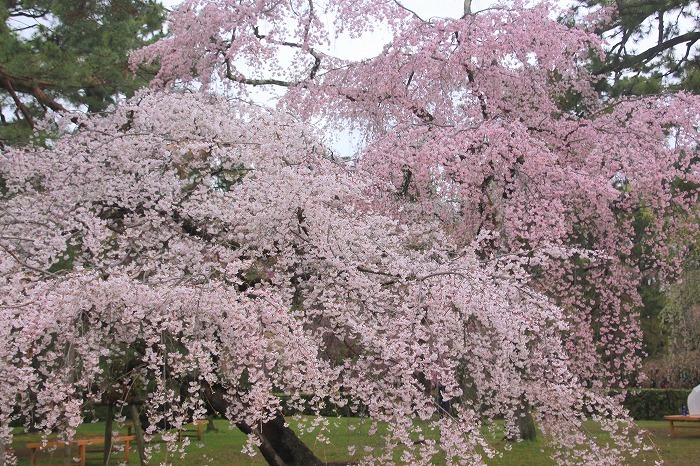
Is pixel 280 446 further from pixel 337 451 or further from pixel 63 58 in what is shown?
pixel 63 58

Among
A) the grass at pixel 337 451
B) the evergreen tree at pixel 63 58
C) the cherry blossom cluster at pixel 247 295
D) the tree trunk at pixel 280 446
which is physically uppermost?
the evergreen tree at pixel 63 58

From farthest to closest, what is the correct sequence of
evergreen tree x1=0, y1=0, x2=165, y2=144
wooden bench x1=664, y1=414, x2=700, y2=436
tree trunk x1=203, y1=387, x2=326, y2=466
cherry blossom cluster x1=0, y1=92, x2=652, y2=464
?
wooden bench x1=664, y1=414, x2=700, y2=436
evergreen tree x1=0, y1=0, x2=165, y2=144
tree trunk x1=203, y1=387, x2=326, y2=466
cherry blossom cluster x1=0, y1=92, x2=652, y2=464

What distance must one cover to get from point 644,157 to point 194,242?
487 centimetres

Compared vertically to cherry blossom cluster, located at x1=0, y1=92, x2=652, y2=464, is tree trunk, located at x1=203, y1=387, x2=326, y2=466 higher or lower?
lower

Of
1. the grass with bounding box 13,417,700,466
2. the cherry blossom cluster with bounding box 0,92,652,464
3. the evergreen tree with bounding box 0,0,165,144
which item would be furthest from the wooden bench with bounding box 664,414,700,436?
the evergreen tree with bounding box 0,0,165,144

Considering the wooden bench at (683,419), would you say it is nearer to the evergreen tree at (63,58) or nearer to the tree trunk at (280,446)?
the tree trunk at (280,446)

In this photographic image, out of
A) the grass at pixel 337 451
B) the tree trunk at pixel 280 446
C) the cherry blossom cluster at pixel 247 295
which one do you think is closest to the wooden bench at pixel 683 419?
the grass at pixel 337 451

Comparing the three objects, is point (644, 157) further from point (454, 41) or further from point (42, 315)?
point (42, 315)

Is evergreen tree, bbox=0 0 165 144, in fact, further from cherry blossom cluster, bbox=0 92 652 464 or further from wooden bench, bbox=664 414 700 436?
wooden bench, bbox=664 414 700 436

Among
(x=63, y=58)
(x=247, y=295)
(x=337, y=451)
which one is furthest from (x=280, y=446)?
(x=63, y=58)

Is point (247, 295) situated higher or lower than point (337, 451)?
higher

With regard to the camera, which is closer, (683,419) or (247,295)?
(247,295)

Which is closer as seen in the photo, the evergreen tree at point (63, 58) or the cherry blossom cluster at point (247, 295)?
the cherry blossom cluster at point (247, 295)

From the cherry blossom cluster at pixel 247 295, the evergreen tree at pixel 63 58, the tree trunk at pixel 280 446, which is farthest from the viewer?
the evergreen tree at pixel 63 58
